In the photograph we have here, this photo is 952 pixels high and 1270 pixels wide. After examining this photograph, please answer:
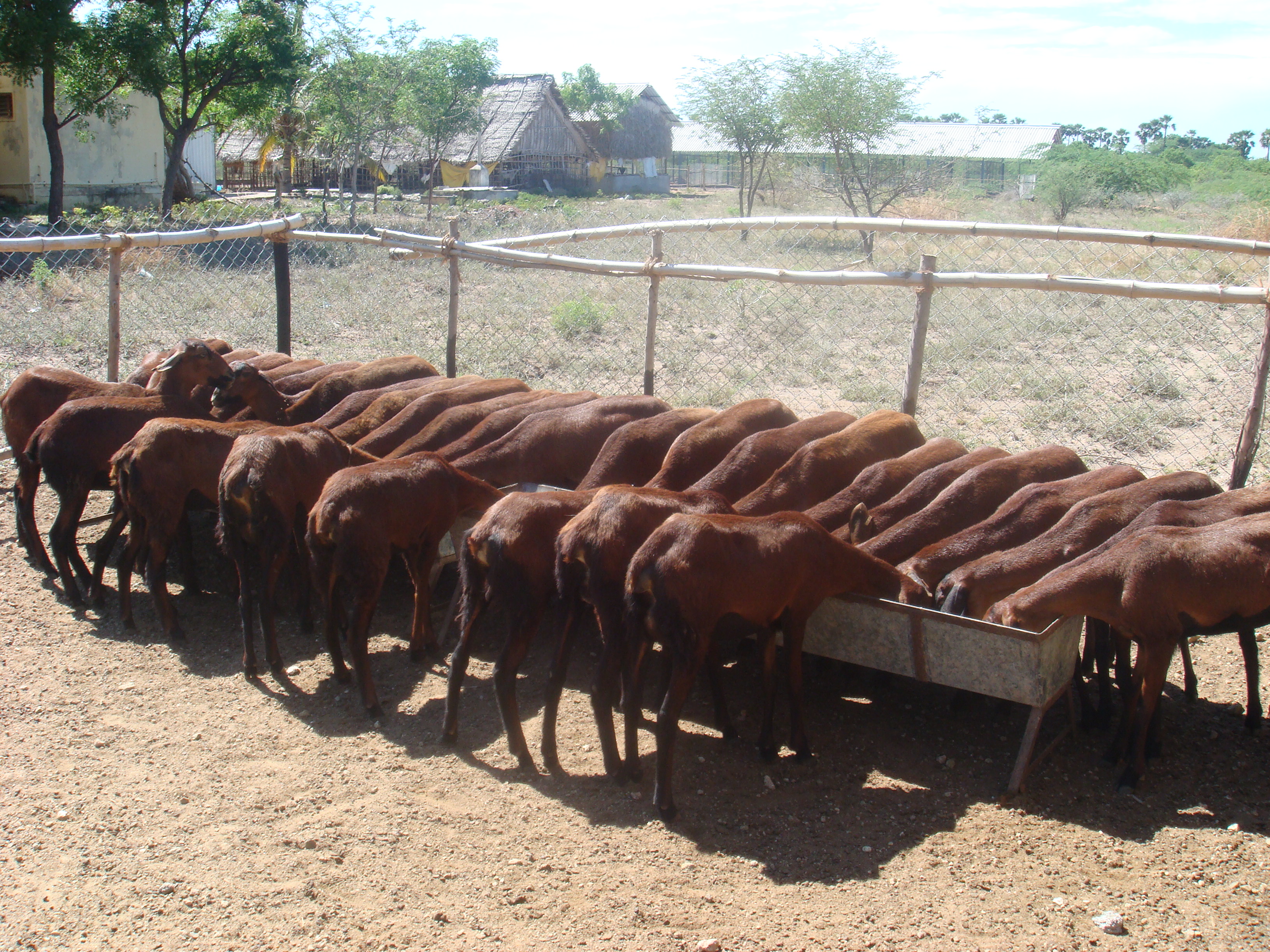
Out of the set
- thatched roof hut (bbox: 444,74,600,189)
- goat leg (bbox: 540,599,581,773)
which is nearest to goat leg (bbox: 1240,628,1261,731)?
goat leg (bbox: 540,599,581,773)

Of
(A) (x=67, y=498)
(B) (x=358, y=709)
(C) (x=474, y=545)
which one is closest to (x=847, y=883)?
(C) (x=474, y=545)

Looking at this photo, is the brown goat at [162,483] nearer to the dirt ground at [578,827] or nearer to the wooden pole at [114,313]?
the dirt ground at [578,827]

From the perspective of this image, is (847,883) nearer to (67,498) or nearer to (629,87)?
(67,498)

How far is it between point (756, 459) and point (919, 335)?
132cm

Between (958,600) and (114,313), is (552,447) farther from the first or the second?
(114,313)

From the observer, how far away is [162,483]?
18.7 feet

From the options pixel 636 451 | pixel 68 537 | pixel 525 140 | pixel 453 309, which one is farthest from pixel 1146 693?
pixel 525 140

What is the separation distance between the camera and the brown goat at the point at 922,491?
5.42 meters

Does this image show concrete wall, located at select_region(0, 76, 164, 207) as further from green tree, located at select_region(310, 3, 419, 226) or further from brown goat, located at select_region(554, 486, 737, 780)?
brown goat, located at select_region(554, 486, 737, 780)

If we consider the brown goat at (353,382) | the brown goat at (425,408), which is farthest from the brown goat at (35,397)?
the brown goat at (425,408)

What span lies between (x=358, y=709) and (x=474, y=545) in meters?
1.16

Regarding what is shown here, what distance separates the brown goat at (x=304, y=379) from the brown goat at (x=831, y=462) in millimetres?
4076

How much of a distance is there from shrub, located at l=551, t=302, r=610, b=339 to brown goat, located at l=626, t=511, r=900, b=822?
9.20 m

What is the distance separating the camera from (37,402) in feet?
23.0
